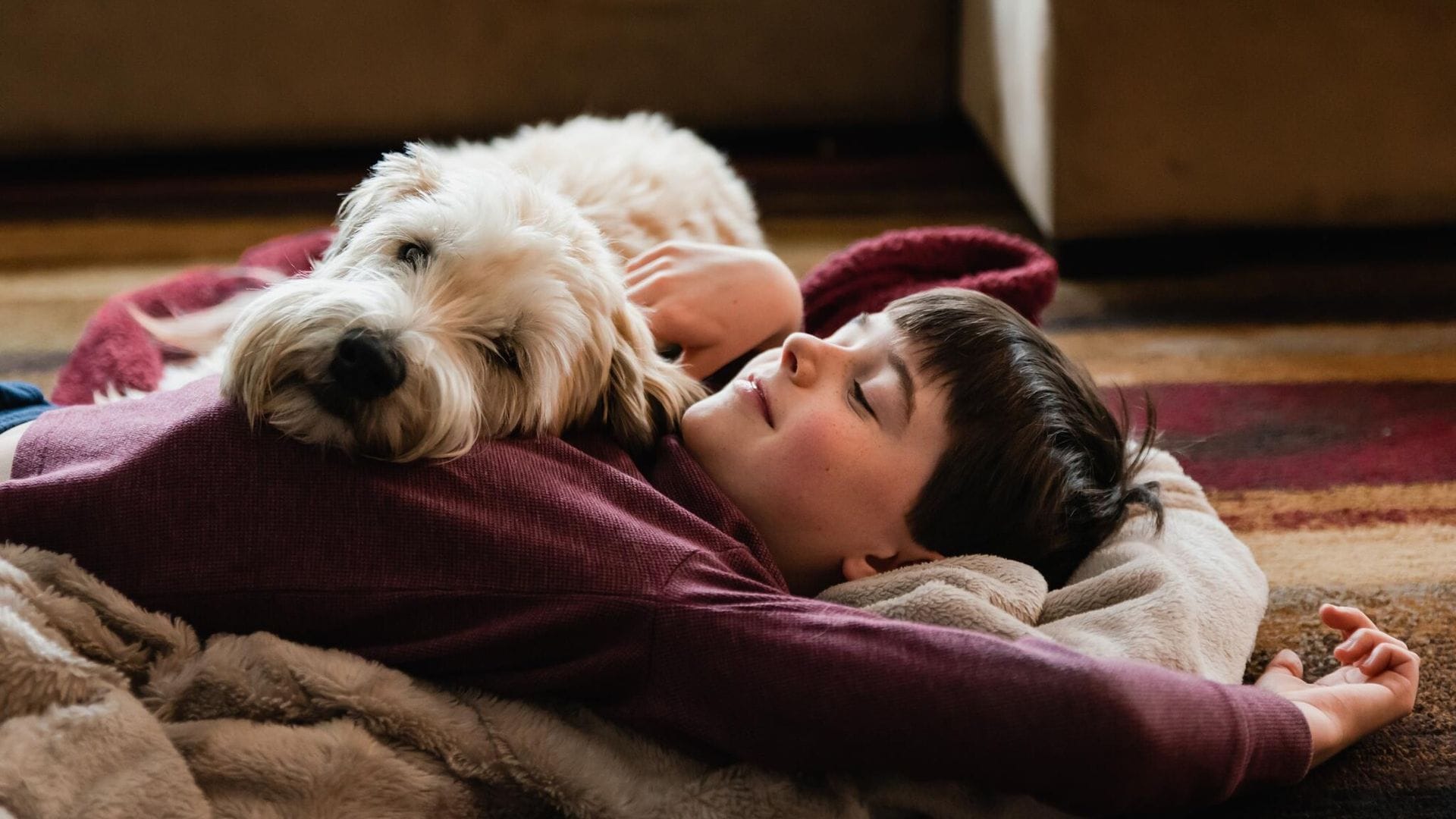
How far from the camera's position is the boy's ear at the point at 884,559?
1294mm

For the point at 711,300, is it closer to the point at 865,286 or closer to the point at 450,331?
the point at 865,286

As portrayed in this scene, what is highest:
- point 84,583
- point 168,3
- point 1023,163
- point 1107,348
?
point 168,3

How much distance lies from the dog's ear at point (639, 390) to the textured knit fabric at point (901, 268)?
1.53ft

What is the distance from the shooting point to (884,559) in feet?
4.29

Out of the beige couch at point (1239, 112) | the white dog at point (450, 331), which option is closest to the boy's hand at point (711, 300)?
the white dog at point (450, 331)

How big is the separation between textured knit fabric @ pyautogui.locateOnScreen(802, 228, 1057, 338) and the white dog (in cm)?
42

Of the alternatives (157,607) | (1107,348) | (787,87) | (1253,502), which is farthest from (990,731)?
(787,87)

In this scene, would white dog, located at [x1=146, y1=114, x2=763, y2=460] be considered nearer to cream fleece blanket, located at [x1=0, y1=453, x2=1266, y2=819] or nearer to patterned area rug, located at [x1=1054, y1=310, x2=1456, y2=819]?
cream fleece blanket, located at [x1=0, y1=453, x2=1266, y2=819]

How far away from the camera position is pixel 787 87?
3.39 metres

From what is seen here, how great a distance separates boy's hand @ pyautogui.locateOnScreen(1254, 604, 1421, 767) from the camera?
1186 millimetres

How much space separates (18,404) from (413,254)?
516 millimetres

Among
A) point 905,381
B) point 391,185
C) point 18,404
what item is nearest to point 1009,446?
point 905,381

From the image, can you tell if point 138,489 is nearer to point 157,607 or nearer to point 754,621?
point 157,607

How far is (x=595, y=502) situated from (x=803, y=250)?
1.78m
